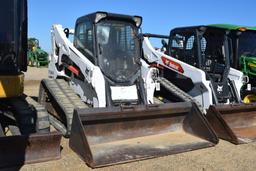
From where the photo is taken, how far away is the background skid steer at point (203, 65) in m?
8.91

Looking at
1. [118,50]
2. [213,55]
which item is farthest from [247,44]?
[118,50]

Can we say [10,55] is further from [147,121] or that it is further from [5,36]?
[147,121]

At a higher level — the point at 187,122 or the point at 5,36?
the point at 5,36

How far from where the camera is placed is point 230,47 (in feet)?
32.7

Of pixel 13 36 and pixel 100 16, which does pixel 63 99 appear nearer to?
pixel 100 16

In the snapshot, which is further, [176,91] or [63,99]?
[176,91]

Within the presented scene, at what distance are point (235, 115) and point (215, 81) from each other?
1472 millimetres

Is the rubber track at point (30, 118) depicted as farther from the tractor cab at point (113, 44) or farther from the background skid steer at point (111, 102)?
the tractor cab at point (113, 44)

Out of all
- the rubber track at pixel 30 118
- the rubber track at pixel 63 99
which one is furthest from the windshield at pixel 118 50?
the rubber track at pixel 30 118

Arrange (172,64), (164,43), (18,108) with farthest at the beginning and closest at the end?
(164,43) → (172,64) → (18,108)

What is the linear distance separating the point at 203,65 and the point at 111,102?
2956 mm

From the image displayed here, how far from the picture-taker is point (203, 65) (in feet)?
31.1

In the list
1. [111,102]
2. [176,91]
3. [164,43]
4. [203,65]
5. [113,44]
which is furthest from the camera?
[164,43]

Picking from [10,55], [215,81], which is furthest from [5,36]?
[215,81]
